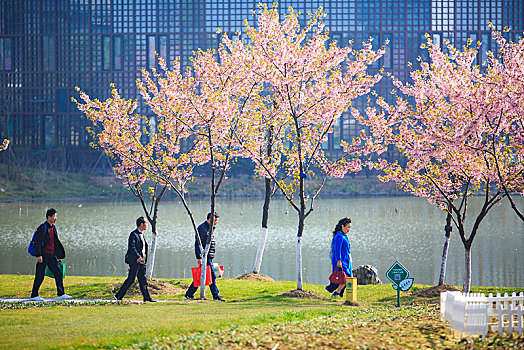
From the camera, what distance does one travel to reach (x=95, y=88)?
73.1m

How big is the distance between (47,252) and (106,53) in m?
64.1

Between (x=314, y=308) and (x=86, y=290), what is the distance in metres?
6.12

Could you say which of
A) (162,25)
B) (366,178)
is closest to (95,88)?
(162,25)

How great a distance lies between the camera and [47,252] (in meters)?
13.7

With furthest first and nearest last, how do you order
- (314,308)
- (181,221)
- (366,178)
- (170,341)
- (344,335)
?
(366,178) < (181,221) < (314,308) < (344,335) < (170,341)

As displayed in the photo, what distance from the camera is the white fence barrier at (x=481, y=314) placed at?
9.10 meters

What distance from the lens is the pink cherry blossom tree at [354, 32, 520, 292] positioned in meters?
14.4

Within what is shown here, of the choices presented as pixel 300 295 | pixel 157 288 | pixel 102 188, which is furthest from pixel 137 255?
pixel 102 188

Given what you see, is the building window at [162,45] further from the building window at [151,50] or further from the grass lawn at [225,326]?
the grass lawn at [225,326]

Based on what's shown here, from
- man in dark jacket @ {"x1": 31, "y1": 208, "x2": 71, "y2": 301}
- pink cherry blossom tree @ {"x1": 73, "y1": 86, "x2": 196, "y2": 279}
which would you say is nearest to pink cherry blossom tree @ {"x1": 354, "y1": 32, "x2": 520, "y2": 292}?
pink cherry blossom tree @ {"x1": 73, "y1": 86, "x2": 196, "y2": 279}

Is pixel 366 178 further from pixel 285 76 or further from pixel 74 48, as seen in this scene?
pixel 285 76

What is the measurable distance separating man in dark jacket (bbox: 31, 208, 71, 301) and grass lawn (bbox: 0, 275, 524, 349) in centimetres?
116

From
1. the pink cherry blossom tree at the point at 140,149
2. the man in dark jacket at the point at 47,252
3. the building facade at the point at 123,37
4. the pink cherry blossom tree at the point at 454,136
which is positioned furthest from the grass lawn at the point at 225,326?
the building facade at the point at 123,37

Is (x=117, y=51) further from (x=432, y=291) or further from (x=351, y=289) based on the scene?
(x=351, y=289)
